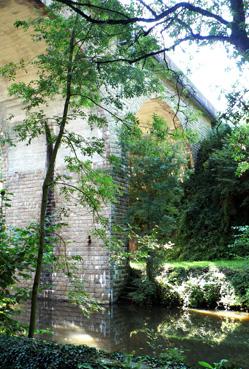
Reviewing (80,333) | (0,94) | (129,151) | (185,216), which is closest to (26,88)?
(80,333)

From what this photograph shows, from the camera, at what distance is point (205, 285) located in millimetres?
7590

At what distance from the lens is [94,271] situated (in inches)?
326

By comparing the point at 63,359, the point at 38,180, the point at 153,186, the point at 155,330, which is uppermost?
the point at 38,180

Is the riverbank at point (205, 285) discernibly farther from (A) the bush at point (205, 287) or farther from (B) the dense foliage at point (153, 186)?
(B) the dense foliage at point (153, 186)

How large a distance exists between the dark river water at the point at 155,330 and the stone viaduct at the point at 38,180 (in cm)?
74

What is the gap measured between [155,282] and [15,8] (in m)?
6.21

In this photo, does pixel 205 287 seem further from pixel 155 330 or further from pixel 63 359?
pixel 63 359

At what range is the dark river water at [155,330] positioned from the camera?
15.4 feet

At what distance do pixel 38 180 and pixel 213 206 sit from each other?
4946mm

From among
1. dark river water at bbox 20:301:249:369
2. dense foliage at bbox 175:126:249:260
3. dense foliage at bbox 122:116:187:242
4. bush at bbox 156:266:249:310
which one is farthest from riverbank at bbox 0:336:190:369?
dense foliage at bbox 175:126:249:260

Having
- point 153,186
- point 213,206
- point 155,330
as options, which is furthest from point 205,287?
point 213,206

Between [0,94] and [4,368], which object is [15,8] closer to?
[0,94]

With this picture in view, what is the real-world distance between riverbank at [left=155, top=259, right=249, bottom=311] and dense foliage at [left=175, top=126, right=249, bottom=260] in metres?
2.04

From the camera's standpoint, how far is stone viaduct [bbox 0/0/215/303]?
8078 millimetres
